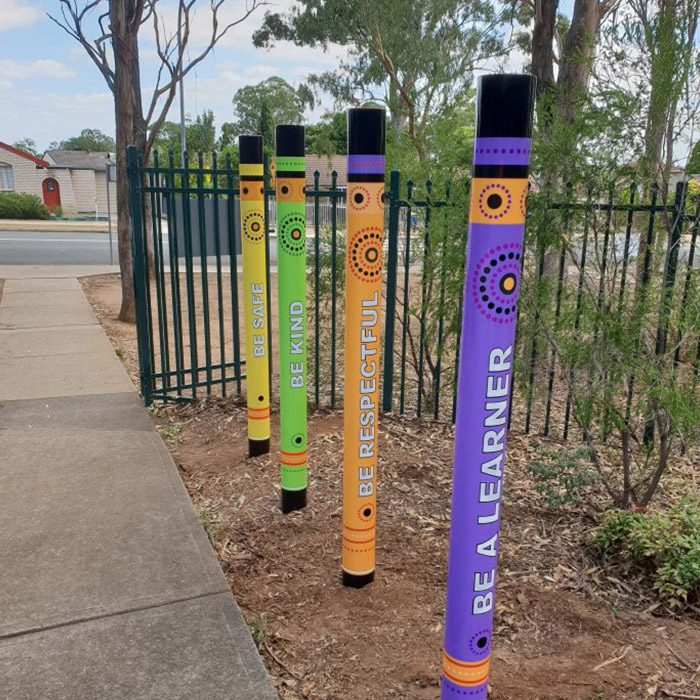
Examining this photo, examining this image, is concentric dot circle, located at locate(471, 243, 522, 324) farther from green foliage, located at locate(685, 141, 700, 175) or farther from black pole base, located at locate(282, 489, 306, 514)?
black pole base, located at locate(282, 489, 306, 514)

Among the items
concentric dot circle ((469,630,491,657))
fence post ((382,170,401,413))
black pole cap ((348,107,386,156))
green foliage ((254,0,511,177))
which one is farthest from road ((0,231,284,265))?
concentric dot circle ((469,630,491,657))

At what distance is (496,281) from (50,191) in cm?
5107

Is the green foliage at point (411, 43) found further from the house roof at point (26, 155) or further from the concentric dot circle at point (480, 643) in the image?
the house roof at point (26, 155)

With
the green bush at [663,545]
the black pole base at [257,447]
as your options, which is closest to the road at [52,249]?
the black pole base at [257,447]

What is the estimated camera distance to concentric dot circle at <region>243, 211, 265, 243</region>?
14.3 ft

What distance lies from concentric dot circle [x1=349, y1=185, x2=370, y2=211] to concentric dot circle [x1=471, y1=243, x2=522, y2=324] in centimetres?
108

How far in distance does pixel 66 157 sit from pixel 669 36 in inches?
2431

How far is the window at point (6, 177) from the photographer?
47125mm

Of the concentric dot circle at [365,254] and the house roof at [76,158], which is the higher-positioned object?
the house roof at [76,158]

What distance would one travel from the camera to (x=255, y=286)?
4.45 meters

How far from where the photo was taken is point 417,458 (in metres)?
4.67

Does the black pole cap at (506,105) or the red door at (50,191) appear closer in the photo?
the black pole cap at (506,105)

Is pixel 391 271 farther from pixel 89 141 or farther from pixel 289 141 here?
pixel 89 141

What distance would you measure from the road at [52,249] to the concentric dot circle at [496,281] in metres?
16.5
